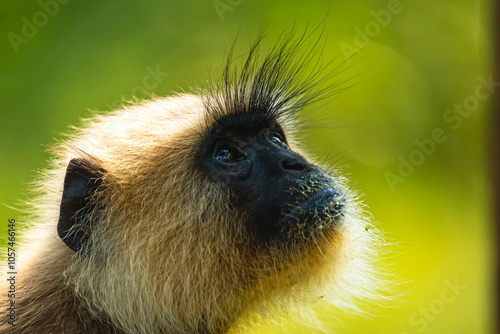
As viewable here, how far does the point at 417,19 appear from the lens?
979cm

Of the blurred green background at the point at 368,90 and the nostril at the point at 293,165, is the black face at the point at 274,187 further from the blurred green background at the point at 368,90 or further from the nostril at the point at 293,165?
the blurred green background at the point at 368,90

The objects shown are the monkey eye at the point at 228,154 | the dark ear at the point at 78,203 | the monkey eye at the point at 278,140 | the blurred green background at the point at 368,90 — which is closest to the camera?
the dark ear at the point at 78,203

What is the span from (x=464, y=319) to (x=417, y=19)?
4.87 m

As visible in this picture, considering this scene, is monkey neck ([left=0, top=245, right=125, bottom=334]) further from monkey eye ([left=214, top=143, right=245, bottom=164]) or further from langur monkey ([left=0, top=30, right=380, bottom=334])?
monkey eye ([left=214, top=143, right=245, bottom=164])

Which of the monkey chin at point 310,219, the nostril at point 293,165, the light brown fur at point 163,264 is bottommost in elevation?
the light brown fur at point 163,264

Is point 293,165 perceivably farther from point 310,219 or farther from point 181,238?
point 181,238

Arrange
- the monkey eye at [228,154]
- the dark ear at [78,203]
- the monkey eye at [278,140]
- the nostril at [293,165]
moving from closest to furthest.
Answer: the dark ear at [78,203], the nostril at [293,165], the monkey eye at [228,154], the monkey eye at [278,140]

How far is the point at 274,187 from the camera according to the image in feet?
12.1

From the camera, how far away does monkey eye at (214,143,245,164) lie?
4.02 metres

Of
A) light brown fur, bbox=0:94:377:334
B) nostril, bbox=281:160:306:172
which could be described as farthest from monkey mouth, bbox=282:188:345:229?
nostril, bbox=281:160:306:172

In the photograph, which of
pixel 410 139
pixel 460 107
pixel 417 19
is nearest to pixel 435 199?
pixel 410 139

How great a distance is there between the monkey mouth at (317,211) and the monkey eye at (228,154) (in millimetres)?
602

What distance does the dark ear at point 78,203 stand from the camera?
3.69m
